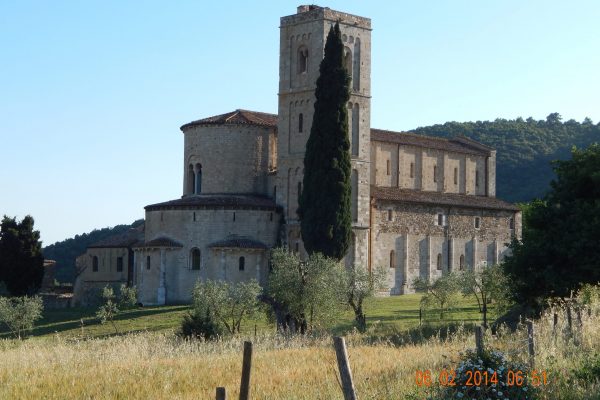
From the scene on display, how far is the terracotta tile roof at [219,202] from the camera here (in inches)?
2060

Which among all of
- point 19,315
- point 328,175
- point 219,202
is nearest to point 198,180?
point 219,202

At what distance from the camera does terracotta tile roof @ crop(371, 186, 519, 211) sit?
5717 centimetres

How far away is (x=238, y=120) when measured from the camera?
183ft

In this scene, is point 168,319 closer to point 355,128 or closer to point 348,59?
point 355,128

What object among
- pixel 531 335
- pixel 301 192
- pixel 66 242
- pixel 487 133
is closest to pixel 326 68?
pixel 301 192

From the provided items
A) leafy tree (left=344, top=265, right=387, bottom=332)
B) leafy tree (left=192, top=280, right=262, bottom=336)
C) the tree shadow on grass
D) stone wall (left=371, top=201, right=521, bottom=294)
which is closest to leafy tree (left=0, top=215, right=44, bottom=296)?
the tree shadow on grass

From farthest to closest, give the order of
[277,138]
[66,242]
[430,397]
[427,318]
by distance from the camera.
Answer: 1. [66,242]
2. [277,138]
3. [427,318]
4. [430,397]

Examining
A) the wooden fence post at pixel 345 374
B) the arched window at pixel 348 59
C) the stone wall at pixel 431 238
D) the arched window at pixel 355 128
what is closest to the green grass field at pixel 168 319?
the stone wall at pixel 431 238

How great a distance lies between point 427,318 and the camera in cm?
4134

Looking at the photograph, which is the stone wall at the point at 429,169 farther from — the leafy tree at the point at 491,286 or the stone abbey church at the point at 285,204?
the leafy tree at the point at 491,286

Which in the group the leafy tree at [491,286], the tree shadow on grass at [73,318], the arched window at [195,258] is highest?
the arched window at [195,258]

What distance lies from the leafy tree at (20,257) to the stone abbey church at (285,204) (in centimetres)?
282

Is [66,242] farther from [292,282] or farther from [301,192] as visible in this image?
[292,282]

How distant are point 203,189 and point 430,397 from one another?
42.2 metres
